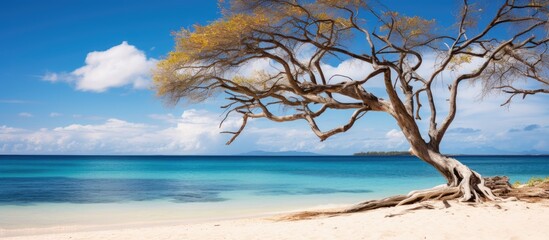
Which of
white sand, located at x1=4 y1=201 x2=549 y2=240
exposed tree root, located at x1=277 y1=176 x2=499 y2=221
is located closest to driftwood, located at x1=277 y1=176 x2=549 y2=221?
exposed tree root, located at x1=277 y1=176 x2=499 y2=221

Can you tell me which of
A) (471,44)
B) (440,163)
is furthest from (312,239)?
(471,44)

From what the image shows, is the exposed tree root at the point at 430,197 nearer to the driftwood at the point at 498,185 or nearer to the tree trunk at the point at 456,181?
the tree trunk at the point at 456,181

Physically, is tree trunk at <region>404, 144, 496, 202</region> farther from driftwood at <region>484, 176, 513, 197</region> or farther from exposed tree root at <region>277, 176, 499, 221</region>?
driftwood at <region>484, 176, 513, 197</region>

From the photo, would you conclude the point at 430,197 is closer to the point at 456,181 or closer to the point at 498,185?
the point at 456,181

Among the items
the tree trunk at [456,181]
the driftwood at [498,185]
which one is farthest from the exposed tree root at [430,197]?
the driftwood at [498,185]

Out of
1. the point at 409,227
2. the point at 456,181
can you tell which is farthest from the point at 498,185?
the point at 409,227

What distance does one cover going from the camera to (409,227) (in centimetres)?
744

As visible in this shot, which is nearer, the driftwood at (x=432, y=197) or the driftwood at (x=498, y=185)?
the driftwood at (x=432, y=197)

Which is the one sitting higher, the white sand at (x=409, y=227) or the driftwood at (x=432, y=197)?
the driftwood at (x=432, y=197)

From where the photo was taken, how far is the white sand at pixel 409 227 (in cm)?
695

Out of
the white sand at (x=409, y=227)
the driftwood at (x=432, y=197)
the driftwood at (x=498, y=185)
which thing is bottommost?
the white sand at (x=409, y=227)

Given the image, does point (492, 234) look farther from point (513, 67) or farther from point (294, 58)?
point (513, 67)

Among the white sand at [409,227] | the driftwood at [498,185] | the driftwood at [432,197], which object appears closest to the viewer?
the white sand at [409,227]

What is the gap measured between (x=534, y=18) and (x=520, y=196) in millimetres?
3918
